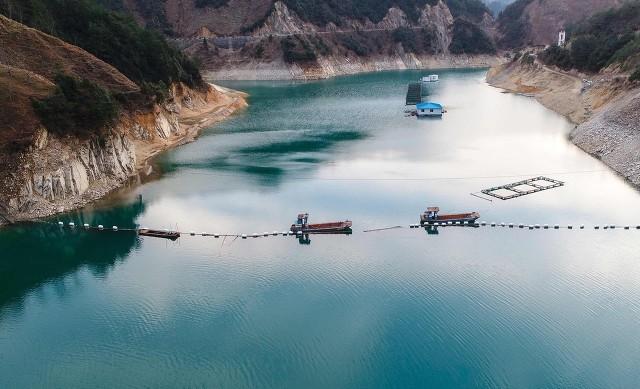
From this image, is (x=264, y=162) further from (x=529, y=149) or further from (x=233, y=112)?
(x=233, y=112)

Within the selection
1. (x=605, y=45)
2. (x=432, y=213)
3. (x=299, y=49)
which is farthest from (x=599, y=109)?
(x=299, y=49)

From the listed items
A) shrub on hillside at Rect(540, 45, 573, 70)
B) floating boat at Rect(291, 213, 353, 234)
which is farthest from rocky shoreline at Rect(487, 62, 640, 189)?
floating boat at Rect(291, 213, 353, 234)

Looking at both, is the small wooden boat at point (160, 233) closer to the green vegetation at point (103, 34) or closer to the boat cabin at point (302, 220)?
the boat cabin at point (302, 220)

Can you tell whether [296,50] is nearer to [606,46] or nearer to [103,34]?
[103,34]

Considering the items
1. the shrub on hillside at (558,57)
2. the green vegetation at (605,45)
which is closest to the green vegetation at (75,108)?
the green vegetation at (605,45)

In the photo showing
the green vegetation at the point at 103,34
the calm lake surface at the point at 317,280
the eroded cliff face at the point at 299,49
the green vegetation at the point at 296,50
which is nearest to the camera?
the calm lake surface at the point at 317,280

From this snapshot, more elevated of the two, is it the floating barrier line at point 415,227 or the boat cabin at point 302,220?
the boat cabin at point 302,220

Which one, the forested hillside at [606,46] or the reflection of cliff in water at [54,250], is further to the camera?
the forested hillside at [606,46]
